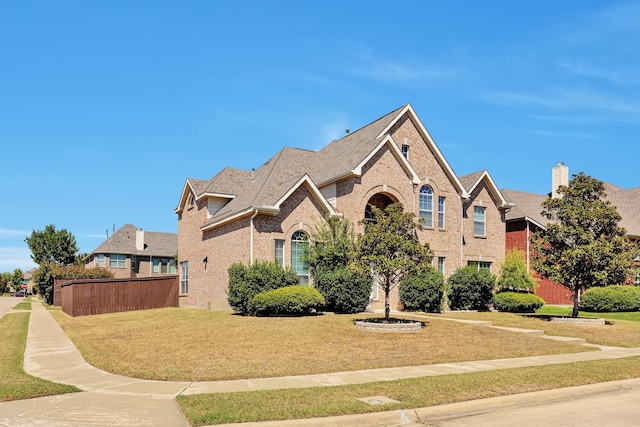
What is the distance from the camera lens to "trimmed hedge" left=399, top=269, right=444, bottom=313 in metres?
27.9

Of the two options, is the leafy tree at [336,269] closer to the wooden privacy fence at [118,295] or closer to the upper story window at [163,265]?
the wooden privacy fence at [118,295]

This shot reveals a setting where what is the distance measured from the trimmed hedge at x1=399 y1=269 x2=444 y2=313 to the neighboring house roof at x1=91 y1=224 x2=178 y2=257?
147 feet

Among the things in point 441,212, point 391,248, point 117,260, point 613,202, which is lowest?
point 117,260

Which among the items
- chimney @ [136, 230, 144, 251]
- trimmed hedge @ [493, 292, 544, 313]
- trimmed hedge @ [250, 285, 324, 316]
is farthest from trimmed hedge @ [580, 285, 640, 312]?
chimney @ [136, 230, 144, 251]

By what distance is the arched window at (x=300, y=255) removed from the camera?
86.7ft

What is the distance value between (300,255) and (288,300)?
4.43 meters

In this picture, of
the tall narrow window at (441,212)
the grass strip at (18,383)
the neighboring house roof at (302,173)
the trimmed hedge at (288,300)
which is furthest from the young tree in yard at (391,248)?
the tall narrow window at (441,212)

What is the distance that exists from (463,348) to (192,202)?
23.7 meters

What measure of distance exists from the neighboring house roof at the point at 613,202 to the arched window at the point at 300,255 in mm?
16368

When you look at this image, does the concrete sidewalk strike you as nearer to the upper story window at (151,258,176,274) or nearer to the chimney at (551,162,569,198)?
the chimney at (551,162,569,198)

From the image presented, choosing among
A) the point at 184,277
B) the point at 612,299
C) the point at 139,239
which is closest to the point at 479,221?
the point at 612,299

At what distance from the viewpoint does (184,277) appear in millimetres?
35875

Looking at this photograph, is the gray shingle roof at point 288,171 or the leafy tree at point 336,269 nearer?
the leafy tree at point 336,269

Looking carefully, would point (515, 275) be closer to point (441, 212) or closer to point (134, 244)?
point (441, 212)
